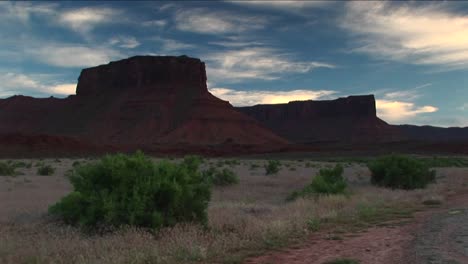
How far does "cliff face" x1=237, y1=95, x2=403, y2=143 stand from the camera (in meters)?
159

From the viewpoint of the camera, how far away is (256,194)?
66.7 feet

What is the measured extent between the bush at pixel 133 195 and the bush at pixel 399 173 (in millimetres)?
15520

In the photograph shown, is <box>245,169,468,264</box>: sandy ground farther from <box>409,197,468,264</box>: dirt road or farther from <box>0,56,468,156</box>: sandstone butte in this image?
<box>0,56,468,156</box>: sandstone butte

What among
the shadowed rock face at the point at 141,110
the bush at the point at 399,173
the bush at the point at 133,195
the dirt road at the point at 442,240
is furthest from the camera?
the shadowed rock face at the point at 141,110

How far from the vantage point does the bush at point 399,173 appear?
23594 millimetres

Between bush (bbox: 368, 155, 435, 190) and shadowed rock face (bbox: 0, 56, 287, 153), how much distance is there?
79616 millimetres

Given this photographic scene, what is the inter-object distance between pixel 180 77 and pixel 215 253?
122989mm

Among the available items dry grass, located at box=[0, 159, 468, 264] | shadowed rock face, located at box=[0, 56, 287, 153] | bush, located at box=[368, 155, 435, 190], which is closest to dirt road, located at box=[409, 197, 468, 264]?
dry grass, located at box=[0, 159, 468, 264]

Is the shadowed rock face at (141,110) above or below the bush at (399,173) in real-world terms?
above

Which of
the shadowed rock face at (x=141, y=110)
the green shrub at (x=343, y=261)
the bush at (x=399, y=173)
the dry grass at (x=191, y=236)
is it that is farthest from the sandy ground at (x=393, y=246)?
the shadowed rock face at (x=141, y=110)

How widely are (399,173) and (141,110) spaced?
100043 millimetres

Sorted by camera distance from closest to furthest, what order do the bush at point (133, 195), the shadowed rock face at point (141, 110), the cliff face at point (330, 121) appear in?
the bush at point (133, 195) < the shadowed rock face at point (141, 110) < the cliff face at point (330, 121)

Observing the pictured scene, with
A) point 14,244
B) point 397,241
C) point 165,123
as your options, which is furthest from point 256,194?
point 165,123

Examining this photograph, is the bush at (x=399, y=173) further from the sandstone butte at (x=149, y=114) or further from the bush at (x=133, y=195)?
the sandstone butte at (x=149, y=114)
